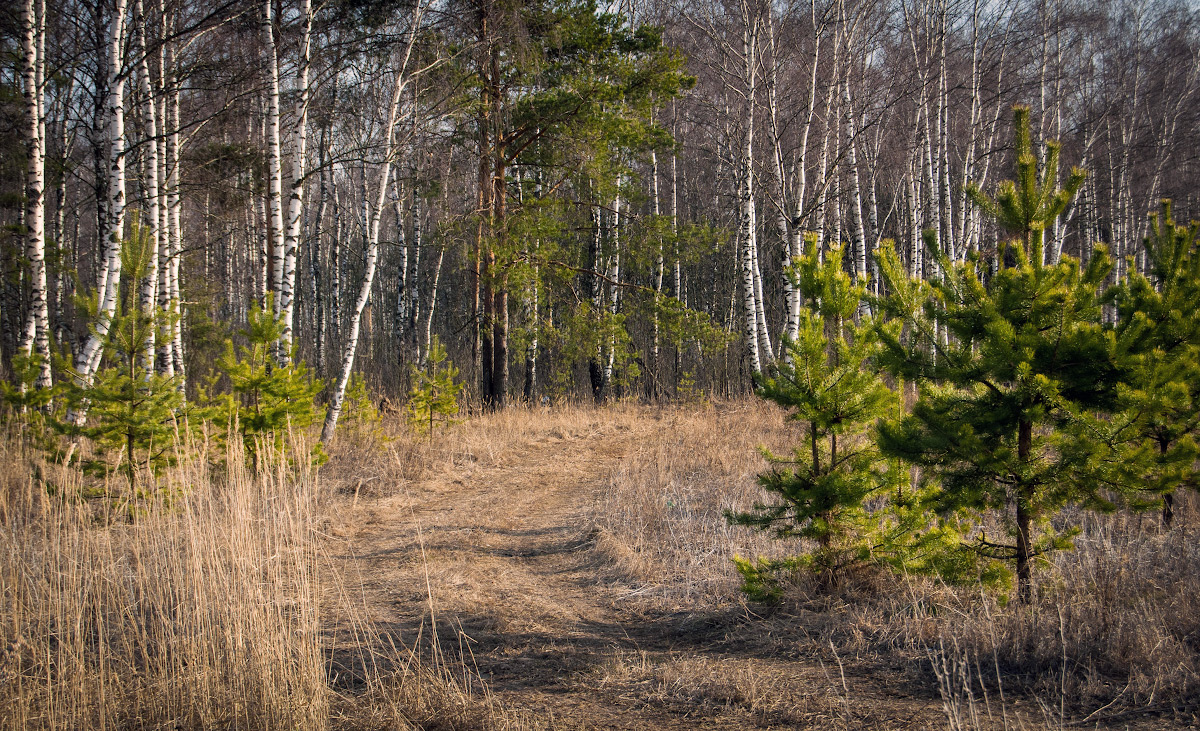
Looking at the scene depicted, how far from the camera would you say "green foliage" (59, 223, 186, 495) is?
566cm

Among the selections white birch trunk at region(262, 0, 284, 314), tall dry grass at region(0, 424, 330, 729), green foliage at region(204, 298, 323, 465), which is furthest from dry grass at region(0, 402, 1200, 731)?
white birch trunk at region(262, 0, 284, 314)

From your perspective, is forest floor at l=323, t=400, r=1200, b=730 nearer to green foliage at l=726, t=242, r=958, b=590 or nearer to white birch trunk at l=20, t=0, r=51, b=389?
green foliage at l=726, t=242, r=958, b=590

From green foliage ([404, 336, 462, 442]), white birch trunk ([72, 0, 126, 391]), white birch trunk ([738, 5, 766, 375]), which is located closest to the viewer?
white birch trunk ([72, 0, 126, 391])

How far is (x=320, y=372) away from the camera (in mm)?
19250

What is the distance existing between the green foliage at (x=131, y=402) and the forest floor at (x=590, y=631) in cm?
179

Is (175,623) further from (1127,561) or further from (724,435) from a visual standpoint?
(724,435)

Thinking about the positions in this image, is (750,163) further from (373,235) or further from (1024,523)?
(1024,523)

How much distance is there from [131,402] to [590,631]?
4.31 meters

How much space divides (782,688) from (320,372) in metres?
18.3

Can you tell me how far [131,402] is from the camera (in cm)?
571

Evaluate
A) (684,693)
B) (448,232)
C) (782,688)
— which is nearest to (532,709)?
(684,693)

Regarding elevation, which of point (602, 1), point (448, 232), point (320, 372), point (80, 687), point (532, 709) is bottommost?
point (532, 709)

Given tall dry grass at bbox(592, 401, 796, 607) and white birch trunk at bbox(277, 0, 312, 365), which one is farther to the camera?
white birch trunk at bbox(277, 0, 312, 365)

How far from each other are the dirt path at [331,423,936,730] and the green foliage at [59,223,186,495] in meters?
1.92
